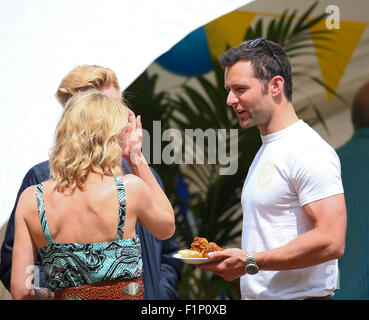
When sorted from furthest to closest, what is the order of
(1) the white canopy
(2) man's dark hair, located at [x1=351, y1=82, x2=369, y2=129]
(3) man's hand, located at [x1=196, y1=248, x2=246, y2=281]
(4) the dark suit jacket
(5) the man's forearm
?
(2) man's dark hair, located at [x1=351, y1=82, x2=369, y2=129]
(1) the white canopy
(4) the dark suit jacket
(3) man's hand, located at [x1=196, y1=248, x2=246, y2=281]
(5) the man's forearm

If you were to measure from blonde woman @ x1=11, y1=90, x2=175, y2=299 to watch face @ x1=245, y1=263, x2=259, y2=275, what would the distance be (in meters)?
0.34

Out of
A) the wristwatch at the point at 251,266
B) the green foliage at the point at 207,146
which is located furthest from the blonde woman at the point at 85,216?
the green foliage at the point at 207,146

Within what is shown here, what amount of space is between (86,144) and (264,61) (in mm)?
764

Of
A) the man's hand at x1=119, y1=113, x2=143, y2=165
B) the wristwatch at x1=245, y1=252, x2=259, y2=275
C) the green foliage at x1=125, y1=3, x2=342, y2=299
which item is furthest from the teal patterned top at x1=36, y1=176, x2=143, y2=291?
the green foliage at x1=125, y1=3, x2=342, y2=299

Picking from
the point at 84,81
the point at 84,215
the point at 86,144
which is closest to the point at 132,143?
the point at 86,144

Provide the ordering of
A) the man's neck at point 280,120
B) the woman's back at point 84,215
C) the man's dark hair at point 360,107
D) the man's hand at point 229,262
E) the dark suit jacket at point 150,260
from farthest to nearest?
the man's dark hair at point 360,107 → the dark suit jacket at point 150,260 → the man's neck at point 280,120 → the man's hand at point 229,262 → the woman's back at point 84,215

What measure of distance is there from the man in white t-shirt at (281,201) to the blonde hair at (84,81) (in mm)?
532

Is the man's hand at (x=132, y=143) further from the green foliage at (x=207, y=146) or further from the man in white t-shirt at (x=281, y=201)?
the green foliage at (x=207, y=146)

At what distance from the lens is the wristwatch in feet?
6.26

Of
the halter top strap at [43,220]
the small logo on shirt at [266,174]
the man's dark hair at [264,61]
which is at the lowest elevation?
the halter top strap at [43,220]

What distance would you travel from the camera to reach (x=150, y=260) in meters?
2.37

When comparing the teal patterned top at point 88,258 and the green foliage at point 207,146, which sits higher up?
the green foliage at point 207,146

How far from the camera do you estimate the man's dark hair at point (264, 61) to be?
214 cm

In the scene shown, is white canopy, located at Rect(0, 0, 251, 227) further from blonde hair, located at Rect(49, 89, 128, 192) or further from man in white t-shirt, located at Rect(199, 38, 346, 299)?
blonde hair, located at Rect(49, 89, 128, 192)
